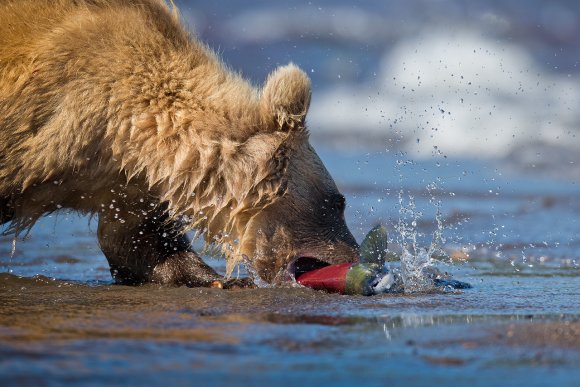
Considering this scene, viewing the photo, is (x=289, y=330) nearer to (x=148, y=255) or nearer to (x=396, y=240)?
(x=148, y=255)

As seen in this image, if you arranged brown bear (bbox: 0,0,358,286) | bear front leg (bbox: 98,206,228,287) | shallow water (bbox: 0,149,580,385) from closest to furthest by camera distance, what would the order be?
shallow water (bbox: 0,149,580,385)
brown bear (bbox: 0,0,358,286)
bear front leg (bbox: 98,206,228,287)

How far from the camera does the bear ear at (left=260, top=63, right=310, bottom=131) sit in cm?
504

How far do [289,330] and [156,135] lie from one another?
5.55 feet

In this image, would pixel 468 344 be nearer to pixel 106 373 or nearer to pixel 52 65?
pixel 106 373

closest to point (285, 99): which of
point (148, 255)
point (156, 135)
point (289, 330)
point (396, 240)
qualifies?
point (156, 135)

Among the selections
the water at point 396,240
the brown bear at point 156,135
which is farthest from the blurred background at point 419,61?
the brown bear at point 156,135

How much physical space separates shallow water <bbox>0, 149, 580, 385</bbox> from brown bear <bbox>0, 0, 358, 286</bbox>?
0.41 meters

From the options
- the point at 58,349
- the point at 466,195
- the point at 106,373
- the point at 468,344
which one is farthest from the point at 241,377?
the point at 466,195

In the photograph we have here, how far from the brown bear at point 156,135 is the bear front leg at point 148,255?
30 cm

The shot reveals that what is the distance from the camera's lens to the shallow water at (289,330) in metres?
2.85

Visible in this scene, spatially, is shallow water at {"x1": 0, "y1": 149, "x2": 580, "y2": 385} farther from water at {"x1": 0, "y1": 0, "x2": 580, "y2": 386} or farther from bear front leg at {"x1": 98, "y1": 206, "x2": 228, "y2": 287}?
bear front leg at {"x1": 98, "y1": 206, "x2": 228, "y2": 287}

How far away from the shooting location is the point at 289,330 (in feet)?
Answer: 11.6

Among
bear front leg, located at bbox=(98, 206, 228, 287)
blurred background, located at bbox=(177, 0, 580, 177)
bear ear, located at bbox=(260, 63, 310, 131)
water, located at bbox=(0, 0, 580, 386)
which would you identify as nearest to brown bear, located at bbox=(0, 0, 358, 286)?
bear ear, located at bbox=(260, 63, 310, 131)

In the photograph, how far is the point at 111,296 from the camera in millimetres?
4707
